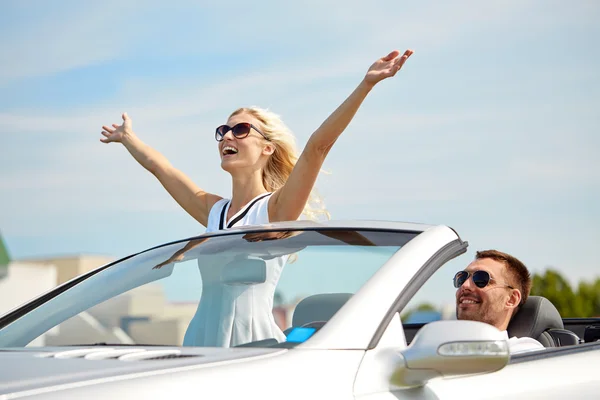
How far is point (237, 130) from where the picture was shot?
516 centimetres

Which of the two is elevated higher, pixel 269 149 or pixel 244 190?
pixel 269 149

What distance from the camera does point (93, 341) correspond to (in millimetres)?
2936

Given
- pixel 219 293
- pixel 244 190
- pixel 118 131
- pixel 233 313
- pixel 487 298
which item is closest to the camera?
pixel 233 313

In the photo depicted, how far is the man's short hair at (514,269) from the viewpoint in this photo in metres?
4.35

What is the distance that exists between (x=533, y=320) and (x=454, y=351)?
205 centimetres

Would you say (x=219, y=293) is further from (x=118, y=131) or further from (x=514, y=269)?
(x=118, y=131)

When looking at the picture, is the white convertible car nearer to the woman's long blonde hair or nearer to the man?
the man

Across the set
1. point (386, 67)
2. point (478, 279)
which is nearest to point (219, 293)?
point (478, 279)

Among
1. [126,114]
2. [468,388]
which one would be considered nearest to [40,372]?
[468,388]

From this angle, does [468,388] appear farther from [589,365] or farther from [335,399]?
[589,365]

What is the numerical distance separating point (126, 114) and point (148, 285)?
3.13m

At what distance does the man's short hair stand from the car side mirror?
1.87 m

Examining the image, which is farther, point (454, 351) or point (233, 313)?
point (233, 313)

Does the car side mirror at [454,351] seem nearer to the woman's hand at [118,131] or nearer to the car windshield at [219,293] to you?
the car windshield at [219,293]
